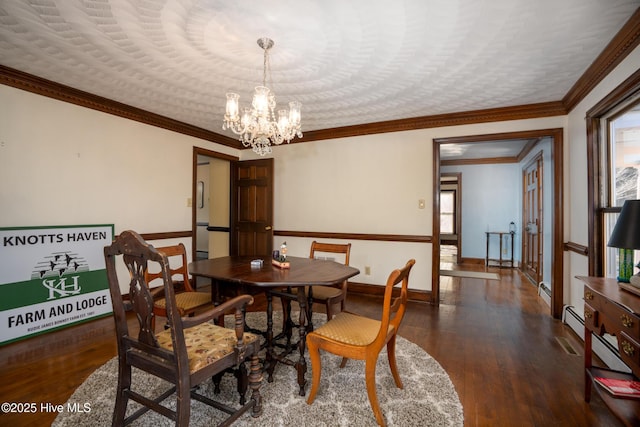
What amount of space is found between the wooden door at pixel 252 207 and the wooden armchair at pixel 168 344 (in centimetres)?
314

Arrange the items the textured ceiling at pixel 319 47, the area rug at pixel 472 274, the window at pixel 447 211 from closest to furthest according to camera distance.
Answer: the textured ceiling at pixel 319 47, the area rug at pixel 472 274, the window at pixel 447 211

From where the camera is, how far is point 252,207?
493 cm

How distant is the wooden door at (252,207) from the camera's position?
477cm

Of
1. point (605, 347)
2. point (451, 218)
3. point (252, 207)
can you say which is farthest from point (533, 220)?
point (252, 207)

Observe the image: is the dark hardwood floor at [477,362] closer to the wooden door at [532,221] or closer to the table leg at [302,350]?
the table leg at [302,350]

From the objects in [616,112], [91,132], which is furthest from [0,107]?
[616,112]

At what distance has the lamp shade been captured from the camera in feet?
5.05

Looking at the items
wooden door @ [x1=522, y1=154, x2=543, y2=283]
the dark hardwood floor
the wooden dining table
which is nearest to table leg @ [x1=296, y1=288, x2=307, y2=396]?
the wooden dining table

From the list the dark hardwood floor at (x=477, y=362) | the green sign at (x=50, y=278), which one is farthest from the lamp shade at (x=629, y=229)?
the green sign at (x=50, y=278)

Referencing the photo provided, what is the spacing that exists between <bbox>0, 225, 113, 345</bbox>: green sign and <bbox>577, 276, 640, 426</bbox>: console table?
167 inches

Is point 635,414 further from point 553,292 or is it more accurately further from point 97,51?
point 97,51

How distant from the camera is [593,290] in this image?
67.2 inches

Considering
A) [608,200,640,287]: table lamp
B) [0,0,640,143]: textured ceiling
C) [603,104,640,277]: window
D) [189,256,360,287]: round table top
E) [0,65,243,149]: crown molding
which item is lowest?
[189,256,360,287]: round table top

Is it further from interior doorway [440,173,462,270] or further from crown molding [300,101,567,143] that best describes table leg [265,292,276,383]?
interior doorway [440,173,462,270]
